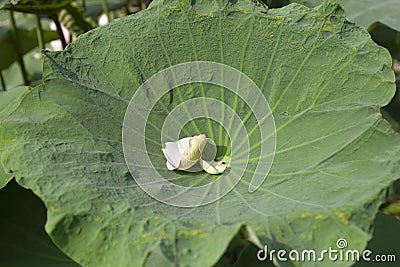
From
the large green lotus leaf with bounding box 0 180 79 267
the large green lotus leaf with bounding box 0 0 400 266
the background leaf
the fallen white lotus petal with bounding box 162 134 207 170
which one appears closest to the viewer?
the large green lotus leaf with bounding box 0 0 400 266

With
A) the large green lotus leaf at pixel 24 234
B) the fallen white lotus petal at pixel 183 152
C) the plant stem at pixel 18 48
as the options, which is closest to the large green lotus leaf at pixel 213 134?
the fallen white lotus petal at pixel 183 152

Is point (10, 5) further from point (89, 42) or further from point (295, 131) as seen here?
point (295, 131)

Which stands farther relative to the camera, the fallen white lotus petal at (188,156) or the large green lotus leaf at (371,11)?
the large green lotus leaf at (371,11)

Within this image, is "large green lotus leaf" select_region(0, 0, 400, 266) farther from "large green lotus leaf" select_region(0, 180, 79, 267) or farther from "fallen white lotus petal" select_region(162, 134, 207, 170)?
"large green lotus leaf" select_region(0, 180, 79, 267)

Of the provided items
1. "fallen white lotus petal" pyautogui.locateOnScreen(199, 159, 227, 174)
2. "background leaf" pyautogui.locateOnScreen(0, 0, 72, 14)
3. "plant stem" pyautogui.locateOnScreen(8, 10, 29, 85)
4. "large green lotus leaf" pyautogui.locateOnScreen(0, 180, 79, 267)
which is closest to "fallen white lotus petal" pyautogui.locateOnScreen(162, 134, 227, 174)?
"fallen white lotus petal" pyautogui.locateOnScreen(199, 159, 227, 174)

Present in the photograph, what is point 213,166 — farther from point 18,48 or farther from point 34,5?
A: point 18,48

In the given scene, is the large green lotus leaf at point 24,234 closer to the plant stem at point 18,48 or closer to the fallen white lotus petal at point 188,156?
the fallen white lotus petal at point 188,156
